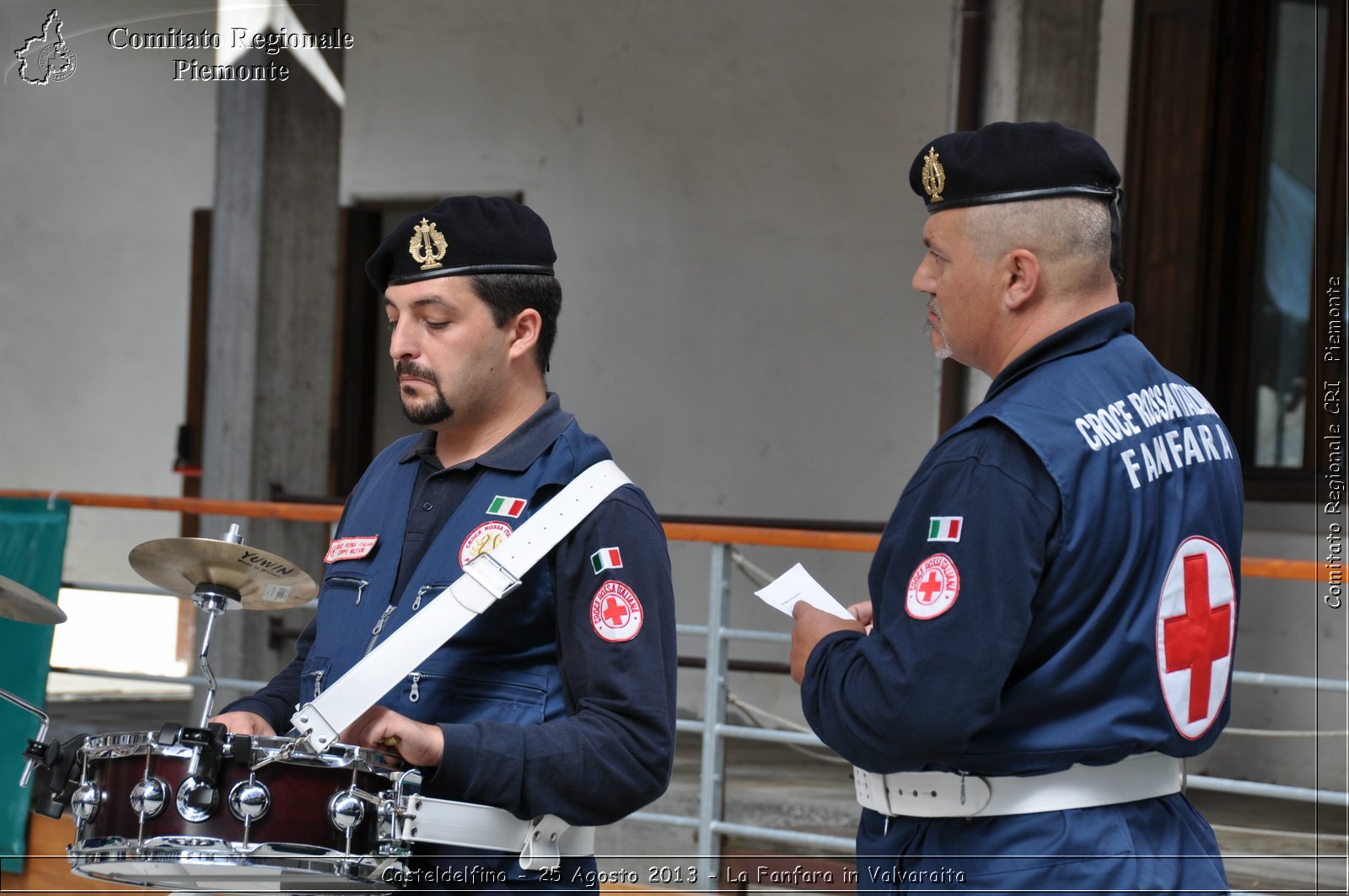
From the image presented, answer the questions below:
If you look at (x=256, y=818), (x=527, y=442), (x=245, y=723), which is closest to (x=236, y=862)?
(x=256, y=818)

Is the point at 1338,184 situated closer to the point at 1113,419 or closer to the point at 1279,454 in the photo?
the point at 1279,454

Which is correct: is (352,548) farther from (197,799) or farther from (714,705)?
(714,705)

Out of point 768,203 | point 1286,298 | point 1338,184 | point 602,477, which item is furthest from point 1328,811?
point 602,477

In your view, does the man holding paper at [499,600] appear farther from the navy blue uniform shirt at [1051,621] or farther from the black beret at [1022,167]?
the black beret at [1022,167]

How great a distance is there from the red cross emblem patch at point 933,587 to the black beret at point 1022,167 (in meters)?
0.43

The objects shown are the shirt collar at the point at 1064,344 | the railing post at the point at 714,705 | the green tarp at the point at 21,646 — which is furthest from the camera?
the green tarp at the point at 21,646

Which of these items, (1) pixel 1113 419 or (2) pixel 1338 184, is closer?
(1) pixel 1113 419

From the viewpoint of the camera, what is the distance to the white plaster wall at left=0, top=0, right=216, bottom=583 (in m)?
8.23

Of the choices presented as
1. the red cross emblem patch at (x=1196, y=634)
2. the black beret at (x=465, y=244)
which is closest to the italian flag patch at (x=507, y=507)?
the black beret at (x=465, y=244)

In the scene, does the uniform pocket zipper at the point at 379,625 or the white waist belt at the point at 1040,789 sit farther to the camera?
the uniform pocket zipper at the point at 379,625

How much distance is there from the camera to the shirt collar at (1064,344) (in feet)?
5.44

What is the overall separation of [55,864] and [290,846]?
9.90ft

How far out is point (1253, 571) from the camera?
123 inches

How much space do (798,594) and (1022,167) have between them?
580 millimetres
